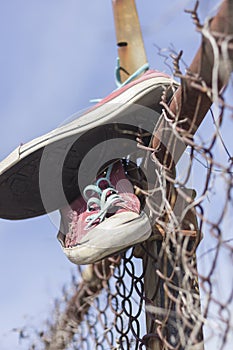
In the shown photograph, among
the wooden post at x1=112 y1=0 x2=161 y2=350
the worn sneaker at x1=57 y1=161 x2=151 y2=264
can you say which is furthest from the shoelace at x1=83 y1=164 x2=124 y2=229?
the wooden post at x1=112 y1=0 x2=161 y2=350

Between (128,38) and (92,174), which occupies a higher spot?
(128,38)

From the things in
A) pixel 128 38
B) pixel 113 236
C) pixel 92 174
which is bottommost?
pixel 113 236

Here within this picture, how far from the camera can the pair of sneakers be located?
1126mm

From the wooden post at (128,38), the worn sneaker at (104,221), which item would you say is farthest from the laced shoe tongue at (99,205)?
the wooden post at (128,38)

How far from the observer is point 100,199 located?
4.02 ft

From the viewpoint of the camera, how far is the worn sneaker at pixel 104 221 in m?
1.10

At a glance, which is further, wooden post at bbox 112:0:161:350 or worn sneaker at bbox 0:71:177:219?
wooden post at bbox 112:0:161:350

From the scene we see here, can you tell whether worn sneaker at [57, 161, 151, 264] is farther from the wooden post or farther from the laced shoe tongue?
the wooden post

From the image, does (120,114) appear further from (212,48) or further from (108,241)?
(212,48)

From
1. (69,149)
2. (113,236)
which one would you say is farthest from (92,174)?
(113,236)

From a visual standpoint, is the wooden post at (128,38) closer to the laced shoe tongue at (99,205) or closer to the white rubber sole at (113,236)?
the laced shoe tongue at (99,205)

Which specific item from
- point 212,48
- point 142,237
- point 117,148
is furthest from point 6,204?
point 212,48

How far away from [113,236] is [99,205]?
0.13m

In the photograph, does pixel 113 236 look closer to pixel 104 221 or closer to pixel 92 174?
pixel 104 221
